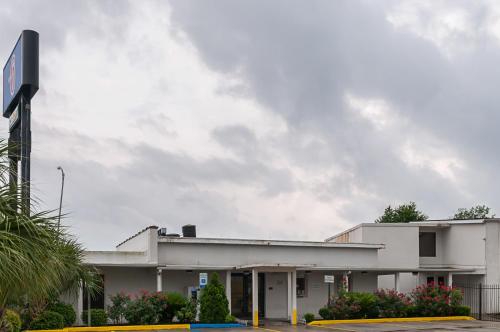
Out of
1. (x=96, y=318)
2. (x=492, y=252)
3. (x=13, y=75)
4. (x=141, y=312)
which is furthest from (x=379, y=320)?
(x=13, y=75)

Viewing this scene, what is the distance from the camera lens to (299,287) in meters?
32.7

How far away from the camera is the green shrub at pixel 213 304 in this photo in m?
26.6

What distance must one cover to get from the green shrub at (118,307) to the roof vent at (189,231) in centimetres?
671

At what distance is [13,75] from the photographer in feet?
80.7

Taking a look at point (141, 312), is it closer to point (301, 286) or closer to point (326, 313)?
point (326, 313)

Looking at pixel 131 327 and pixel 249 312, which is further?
pixel 249 312

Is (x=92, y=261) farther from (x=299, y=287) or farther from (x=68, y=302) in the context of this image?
(x=299, y=287)

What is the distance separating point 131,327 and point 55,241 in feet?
52.6

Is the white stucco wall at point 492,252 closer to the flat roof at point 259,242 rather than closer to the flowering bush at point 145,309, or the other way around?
the flat roof at point 259,242

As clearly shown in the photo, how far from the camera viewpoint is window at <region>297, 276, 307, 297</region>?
3259cm

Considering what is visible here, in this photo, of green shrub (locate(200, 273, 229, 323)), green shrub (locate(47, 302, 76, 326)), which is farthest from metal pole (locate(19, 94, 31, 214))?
green shrub (locate(200, 273, 229, 323))

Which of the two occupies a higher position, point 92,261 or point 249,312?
point 92,261

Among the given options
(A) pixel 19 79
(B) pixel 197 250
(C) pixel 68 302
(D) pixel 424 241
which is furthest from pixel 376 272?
(A) pixel 19 79

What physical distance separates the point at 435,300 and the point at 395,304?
2224mm
